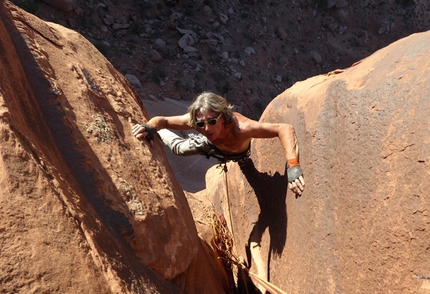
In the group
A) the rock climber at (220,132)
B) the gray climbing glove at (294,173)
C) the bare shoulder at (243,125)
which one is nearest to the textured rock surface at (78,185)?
the rock climber at (220,132)

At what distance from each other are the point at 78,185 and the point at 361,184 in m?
1.35

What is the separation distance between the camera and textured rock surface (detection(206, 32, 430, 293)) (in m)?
1.80

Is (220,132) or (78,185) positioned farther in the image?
(220,132)

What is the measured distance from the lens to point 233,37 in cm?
1288

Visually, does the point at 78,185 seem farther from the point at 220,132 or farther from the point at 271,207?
the point at 271,207

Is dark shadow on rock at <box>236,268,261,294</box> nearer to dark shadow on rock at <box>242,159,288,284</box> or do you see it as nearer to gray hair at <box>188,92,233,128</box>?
dark shadow on rock at <box>242,159,288,284</box>

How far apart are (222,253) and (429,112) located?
80.0 inches

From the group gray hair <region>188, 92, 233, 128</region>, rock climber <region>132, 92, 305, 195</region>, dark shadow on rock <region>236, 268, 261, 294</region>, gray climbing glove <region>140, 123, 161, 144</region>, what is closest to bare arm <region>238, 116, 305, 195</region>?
rock climber <region>132, 92, 305, 195</region>

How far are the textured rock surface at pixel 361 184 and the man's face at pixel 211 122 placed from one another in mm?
412

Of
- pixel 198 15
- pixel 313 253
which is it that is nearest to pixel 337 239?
pixel 313 253

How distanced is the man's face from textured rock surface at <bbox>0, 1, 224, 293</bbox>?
35 cm

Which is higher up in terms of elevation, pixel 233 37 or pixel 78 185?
pixel 233 37

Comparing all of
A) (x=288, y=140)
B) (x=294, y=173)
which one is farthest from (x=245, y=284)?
(x=288, y=140)

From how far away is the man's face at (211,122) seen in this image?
2.71 m
